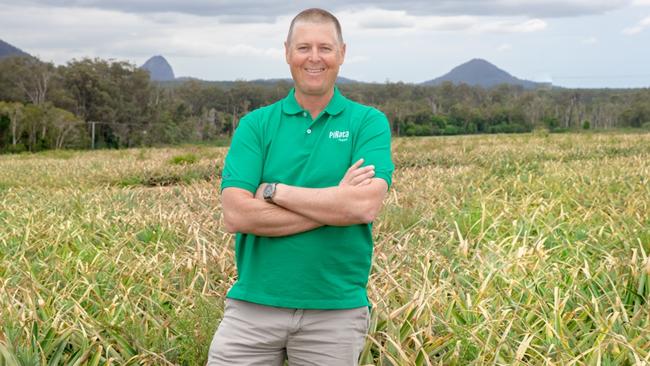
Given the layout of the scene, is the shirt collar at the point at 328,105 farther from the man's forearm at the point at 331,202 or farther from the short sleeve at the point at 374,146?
the man's forearm at the point at 331,202

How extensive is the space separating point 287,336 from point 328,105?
0.86 m

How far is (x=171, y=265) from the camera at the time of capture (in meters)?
5.18

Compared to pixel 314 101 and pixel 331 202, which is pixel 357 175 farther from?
pixel 314 101

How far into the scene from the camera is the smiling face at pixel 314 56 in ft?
8.81

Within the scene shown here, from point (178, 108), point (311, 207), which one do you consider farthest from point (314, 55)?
point (178, 108)

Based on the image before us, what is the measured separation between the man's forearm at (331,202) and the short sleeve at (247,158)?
0.48 ft

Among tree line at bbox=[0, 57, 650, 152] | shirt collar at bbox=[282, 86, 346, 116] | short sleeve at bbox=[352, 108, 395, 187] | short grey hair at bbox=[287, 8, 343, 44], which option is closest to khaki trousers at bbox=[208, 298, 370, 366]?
short sleeve at bbox=[352, 108, 395, 187]

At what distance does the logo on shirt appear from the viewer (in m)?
2.73

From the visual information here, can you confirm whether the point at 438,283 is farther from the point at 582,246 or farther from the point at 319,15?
the point at 319,15

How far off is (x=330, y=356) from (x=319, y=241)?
1.37 ft

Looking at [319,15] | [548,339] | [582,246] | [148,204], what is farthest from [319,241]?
[148,204]

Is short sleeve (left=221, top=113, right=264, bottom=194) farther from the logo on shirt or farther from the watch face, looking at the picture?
the logo on shirt

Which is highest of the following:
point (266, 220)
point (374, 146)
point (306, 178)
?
point (374, 146)

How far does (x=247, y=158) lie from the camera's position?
278 centimetres
